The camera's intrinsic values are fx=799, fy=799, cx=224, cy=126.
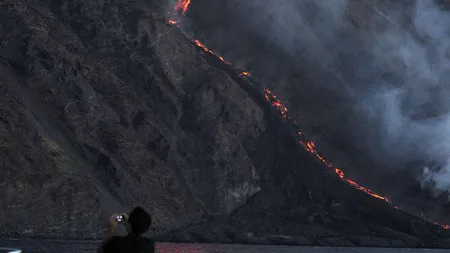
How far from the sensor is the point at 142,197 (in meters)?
173

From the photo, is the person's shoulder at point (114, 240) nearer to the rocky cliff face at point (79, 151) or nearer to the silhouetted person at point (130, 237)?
the silhouetted person at point (130, 237)

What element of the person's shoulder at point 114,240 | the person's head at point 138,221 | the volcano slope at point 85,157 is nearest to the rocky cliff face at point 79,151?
the volcano slope at point 85,157

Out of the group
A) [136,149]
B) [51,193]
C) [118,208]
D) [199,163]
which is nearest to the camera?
[51,193]

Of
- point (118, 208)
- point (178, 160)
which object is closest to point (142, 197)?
point (118, 208)

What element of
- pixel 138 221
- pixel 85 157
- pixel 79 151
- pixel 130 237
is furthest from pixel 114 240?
pixel 79 151

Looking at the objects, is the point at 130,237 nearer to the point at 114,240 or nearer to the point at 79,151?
the point at 114,240

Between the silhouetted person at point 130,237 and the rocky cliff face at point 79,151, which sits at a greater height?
the rocky cliff face at point 79,151

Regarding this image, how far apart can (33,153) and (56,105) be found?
22.8m

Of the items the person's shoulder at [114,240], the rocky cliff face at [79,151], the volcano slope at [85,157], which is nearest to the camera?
the person's shoulder at [114,240]

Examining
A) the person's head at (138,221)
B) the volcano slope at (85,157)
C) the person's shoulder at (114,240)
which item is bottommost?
the person's shoulder at (114,240)

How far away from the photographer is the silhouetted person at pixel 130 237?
42.3 feet

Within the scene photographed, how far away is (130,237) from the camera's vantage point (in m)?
13.2

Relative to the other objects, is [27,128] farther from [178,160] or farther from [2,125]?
[178,160]

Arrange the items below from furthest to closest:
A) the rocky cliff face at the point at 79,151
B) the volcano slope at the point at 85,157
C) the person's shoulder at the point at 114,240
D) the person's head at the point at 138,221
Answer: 1. the volcano slope at the point at 85,157
2. the rocky cliff face at the point at 79,151
3. the person's head at the point at 138,221
4. the person's shoulder at the point at 114,240
